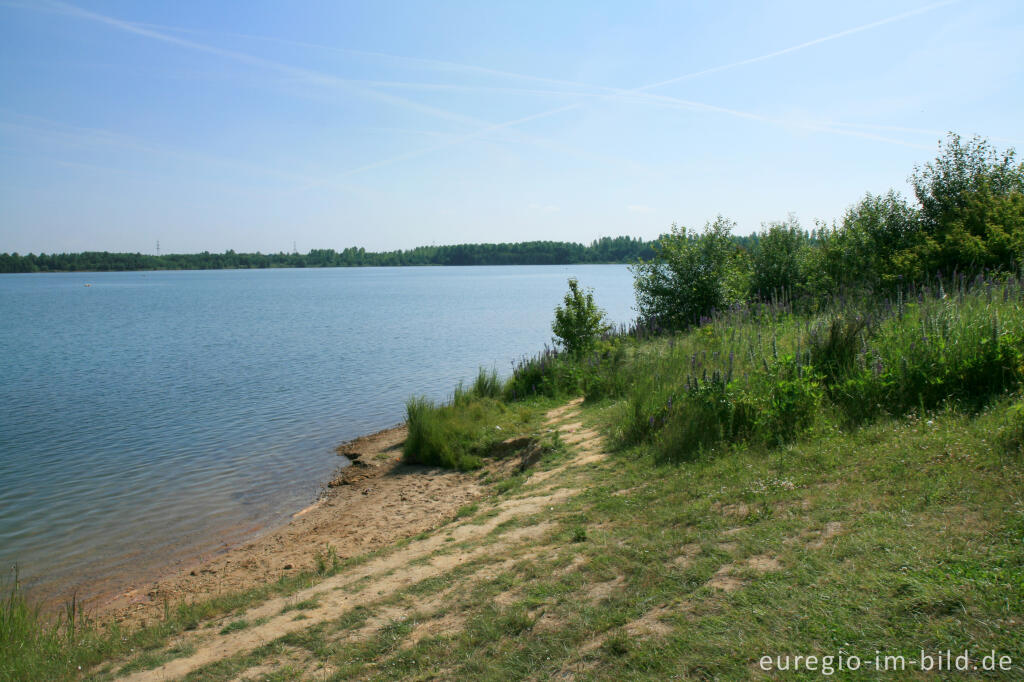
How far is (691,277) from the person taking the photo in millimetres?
17969

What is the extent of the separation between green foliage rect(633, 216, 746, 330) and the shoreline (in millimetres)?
9617

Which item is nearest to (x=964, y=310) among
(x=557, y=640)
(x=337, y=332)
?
(x=557, y=640)

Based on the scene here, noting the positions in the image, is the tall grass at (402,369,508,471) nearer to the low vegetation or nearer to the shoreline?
the shoreline

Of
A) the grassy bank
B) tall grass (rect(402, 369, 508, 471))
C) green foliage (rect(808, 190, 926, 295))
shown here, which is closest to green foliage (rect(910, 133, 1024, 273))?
green foliage (rect(808, 190, 926, 295))

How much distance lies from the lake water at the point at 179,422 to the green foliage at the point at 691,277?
295 inches

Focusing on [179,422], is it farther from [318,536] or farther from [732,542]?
[732,542]

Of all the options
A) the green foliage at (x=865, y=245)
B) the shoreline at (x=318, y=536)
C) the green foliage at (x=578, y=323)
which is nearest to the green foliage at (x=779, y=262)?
the green foliage at (x=865, y=245)

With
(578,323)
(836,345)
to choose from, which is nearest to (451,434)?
(578,323)

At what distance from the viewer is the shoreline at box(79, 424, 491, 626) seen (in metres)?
7.46

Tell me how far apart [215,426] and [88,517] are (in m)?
5.70

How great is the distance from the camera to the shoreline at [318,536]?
746cm

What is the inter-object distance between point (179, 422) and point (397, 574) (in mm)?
13039

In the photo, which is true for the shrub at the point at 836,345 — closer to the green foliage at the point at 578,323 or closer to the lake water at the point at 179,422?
the green foliage at the point at 578,323

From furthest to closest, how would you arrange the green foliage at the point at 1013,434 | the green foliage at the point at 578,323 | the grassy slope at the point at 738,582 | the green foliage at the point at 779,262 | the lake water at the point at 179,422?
1. the green foliage at the point at 779,262
2. the green foliage at the point at 578,323
3. the lake water at the point at 179,422
4. the green foliage at the point at 1013,434
5. the grassy slope at the point at 738,582
